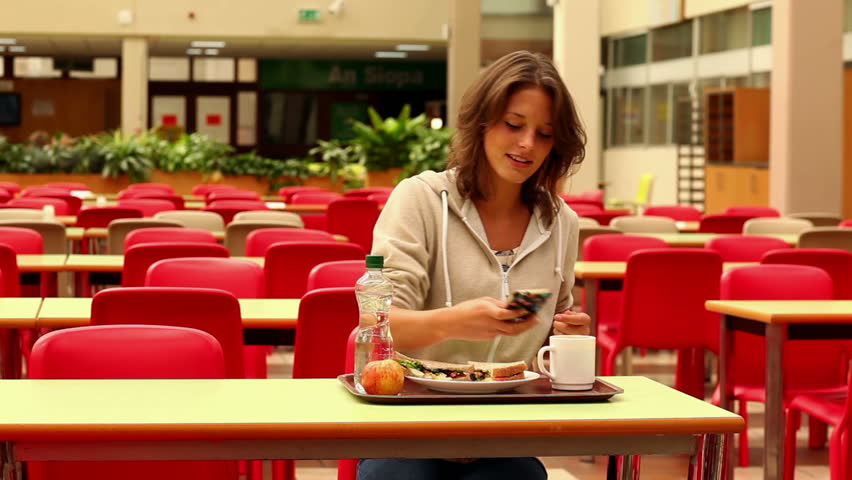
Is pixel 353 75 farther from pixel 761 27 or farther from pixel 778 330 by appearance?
pixel 778 330

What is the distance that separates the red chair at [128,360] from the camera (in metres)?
2.92

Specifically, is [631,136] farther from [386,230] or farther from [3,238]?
[386,230]

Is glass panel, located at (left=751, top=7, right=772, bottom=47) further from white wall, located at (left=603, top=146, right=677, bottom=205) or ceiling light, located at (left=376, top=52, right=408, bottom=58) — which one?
ceiling light, located at (left=376, top=52, right=408, bottom=58)

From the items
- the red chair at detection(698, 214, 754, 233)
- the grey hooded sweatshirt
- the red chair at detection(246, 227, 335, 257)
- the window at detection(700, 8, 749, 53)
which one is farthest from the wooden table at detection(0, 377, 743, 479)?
the window at detection(700, 8, 749, 53)

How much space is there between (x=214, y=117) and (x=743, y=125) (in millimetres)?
13863

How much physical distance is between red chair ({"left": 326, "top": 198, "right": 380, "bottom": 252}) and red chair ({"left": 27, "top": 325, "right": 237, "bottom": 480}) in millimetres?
7619

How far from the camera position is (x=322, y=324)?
4.07m

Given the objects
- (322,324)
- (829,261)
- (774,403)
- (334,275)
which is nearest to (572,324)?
(322,324)

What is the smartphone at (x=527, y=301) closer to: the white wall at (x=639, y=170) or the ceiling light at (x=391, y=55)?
the white wall at (x=639, y=170)

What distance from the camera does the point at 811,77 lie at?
549 inches

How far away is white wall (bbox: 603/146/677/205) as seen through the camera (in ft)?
78.6

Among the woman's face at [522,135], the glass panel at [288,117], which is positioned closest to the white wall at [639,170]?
the glass panel at [288,117]

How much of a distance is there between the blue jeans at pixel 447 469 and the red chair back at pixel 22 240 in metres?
4.38

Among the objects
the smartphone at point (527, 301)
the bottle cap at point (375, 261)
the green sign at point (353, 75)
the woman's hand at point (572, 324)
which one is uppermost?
the green sign at point (353, 75)
